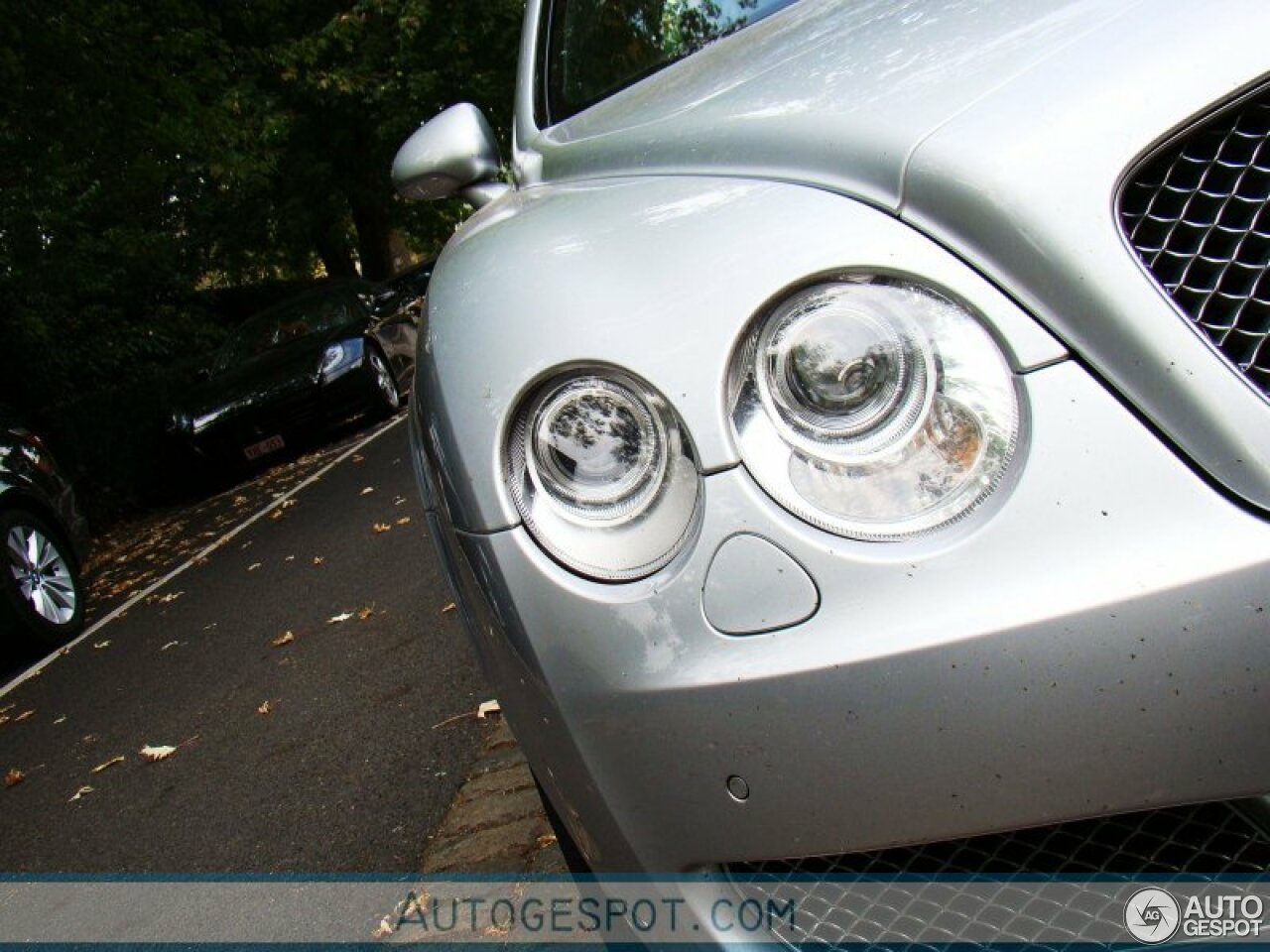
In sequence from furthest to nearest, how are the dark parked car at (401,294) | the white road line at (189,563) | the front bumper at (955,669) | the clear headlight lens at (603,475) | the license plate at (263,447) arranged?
the dark parked car at (401,294)
the license plate at (263,447)
the white road line at (189,563)
the clear headlight lens at (603,475)
the front bumper at (955,669)

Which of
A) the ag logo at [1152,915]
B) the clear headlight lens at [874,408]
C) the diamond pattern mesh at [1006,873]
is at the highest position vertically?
the clear headlight lens at [874,408]

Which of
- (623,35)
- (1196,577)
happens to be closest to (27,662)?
(623,35)

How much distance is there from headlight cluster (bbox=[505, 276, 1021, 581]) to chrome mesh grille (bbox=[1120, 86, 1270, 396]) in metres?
0.20

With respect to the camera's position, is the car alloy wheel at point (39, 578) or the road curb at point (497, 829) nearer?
the road curb at point (497, 829)

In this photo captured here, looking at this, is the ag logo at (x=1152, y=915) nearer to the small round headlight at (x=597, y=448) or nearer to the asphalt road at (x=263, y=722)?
the small round headlight at (x=597, y=448)

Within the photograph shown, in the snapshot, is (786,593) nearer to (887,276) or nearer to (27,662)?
(887,276)

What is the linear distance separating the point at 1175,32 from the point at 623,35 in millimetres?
1922

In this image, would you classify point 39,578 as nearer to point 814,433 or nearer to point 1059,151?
point 814,433

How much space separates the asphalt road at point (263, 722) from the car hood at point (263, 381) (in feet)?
11.1

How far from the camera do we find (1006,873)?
4.45ft

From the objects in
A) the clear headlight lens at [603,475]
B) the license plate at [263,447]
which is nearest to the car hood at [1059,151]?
the clear headlight lens at [603,475]

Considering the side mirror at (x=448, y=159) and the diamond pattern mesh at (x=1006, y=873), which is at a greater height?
the side mirror at (x=448, y=159)

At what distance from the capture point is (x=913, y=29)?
1729 mm

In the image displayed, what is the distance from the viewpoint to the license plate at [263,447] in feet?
34.5
